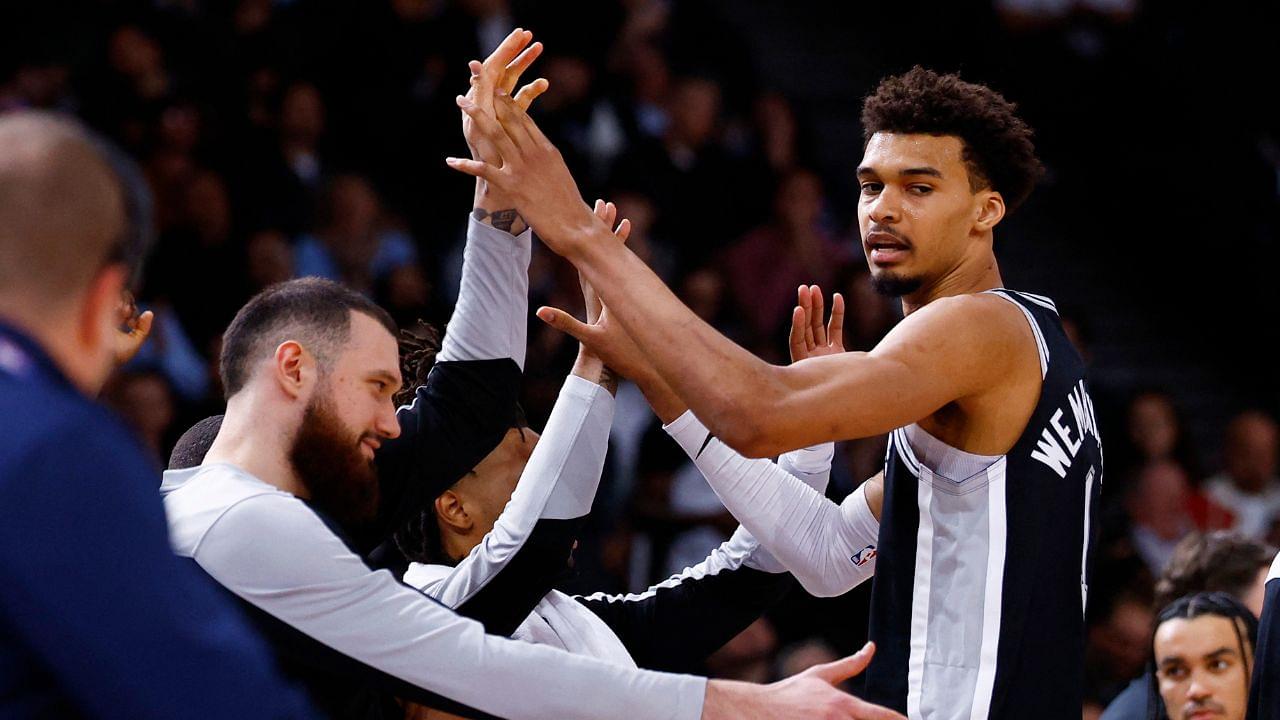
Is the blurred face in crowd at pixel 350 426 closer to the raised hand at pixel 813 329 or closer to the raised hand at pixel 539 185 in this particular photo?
the raised hand at pixel 539 185

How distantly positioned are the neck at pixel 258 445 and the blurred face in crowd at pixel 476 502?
2.88 ft

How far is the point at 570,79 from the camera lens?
28.3 ft

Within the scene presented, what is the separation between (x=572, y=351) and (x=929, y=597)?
460cm

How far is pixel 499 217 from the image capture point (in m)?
3.65

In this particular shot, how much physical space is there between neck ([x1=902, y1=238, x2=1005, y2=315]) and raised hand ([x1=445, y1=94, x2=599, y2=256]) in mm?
776

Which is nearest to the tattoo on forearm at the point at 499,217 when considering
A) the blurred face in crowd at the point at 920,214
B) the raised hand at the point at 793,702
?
the blurred face in crowd at the point at 920,214

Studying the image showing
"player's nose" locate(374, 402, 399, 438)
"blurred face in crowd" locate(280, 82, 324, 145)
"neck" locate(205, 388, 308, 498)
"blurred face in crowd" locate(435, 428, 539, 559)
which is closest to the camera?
"neck" locate(205, 388, 308, 498)

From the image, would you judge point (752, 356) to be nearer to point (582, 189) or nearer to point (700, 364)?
point (700, 364)

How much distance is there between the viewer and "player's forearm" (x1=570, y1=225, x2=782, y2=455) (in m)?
2.70

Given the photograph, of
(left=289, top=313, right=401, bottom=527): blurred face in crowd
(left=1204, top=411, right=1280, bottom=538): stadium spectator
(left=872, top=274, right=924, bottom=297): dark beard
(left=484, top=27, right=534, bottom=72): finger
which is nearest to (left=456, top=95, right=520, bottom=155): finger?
(left=484, top=27, right=534, bottom=72): finger

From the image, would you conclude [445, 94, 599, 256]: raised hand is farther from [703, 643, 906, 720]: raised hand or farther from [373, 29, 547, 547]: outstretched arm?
[703, 643, 906, 720]: raised hand

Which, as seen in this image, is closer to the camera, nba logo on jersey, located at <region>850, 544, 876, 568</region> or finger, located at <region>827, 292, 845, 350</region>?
nba logo on jersey, located at <region>850, 544, 876, 568</region>

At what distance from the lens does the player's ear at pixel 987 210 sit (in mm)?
3234

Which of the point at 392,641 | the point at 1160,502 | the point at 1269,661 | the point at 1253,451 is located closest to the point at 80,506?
the point at 392,641
